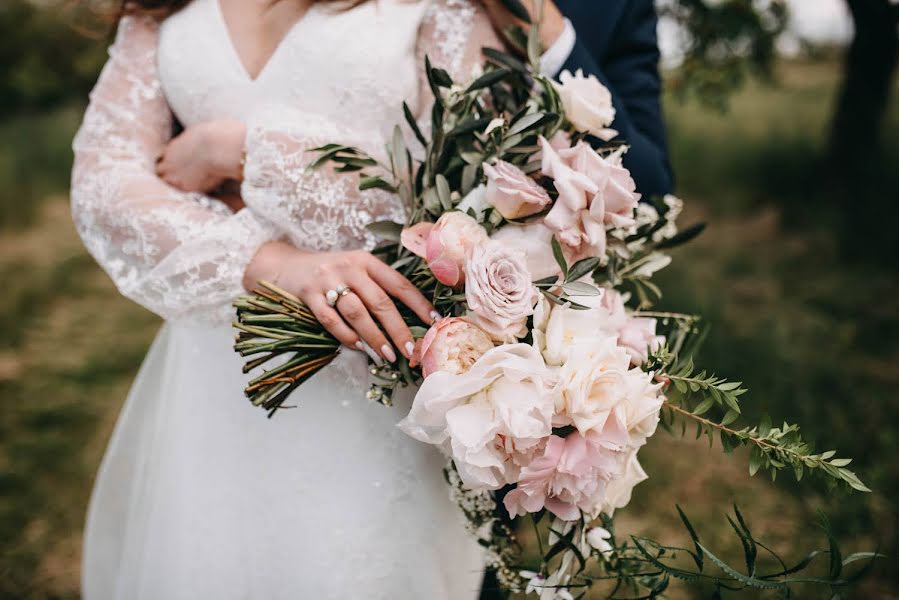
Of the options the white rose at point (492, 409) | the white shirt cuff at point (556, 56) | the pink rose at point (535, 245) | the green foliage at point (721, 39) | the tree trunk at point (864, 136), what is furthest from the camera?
the tree trunk at point (864, 136)

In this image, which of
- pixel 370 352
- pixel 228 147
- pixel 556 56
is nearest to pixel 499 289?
pixel 370 352

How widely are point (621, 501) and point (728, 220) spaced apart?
18.0 ft

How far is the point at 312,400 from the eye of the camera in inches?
58.9

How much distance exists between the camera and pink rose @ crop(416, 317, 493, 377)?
42.5 inches

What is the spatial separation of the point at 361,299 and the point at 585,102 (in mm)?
506

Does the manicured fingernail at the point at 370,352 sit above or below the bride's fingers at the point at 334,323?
below

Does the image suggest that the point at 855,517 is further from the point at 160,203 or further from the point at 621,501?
the point at 160,203

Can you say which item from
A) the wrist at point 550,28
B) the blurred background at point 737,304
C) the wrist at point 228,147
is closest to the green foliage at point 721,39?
the blurred background at point 737,304

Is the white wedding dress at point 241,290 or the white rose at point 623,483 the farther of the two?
the white wedding dress at point 241,290

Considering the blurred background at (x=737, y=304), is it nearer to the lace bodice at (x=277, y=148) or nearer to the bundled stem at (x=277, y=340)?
the lace bodice at (x=277, y=148)

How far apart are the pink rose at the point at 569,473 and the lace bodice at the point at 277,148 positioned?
570 millimetres

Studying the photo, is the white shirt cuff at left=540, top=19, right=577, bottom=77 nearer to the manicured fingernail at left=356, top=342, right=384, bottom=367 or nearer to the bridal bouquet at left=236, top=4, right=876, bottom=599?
the bridal bouquet at left=236, top=4, right=876, bottom=599

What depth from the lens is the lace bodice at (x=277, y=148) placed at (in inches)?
53.8

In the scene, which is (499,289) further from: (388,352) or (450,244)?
(388,352)
